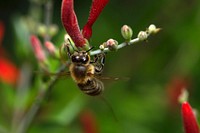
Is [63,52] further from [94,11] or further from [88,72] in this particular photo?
[94,11]

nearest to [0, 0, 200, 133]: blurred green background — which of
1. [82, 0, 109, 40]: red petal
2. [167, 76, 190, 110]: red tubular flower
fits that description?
[167, 76, 190, 110]: red tubular flower

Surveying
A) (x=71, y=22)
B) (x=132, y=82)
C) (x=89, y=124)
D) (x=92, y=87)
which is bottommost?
(x=89, y=124)

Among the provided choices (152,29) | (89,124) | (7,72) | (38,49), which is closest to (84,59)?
(152,29)

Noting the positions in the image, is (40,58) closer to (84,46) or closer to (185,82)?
(84,46)

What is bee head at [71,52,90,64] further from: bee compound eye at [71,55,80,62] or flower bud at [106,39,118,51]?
flower bud at [106,39,118,51]

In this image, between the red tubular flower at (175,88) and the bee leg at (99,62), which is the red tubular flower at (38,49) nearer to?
the bee leg at (99,62)

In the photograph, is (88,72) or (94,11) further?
(88,72)
